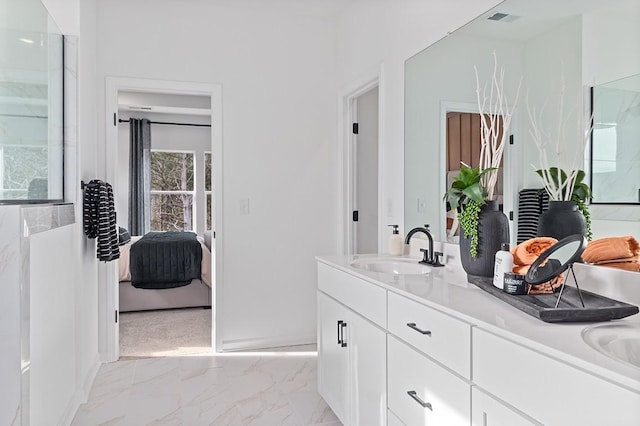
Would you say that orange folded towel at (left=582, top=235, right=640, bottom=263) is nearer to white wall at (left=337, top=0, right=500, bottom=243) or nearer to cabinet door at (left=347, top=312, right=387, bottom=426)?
cabinet door at (left=347, top=312, right=387, bottom=426)

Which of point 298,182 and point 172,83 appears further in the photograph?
point 298,182

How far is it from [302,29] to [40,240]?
8.54 ft

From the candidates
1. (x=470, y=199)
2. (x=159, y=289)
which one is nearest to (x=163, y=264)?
(x=159, y=289)

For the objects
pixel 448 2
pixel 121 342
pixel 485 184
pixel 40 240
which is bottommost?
pixel 121 342

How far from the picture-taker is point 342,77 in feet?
11.9

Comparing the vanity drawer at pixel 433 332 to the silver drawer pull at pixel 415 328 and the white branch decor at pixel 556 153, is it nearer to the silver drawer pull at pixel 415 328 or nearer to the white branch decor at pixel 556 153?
the silver drawer pull at pixel 415 328

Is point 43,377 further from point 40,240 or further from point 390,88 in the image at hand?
point 390,88

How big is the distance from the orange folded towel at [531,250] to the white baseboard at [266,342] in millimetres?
2507

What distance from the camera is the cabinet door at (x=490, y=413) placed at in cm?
105

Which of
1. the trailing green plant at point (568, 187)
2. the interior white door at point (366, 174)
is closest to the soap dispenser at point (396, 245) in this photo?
the trailing green plant at point (568, 187)

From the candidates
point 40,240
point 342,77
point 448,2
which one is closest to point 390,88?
point 448,2

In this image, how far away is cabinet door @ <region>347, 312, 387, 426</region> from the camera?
5.88ft

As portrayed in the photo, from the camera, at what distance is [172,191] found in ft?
23.4

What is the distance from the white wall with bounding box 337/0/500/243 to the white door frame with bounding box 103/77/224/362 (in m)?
1.14
